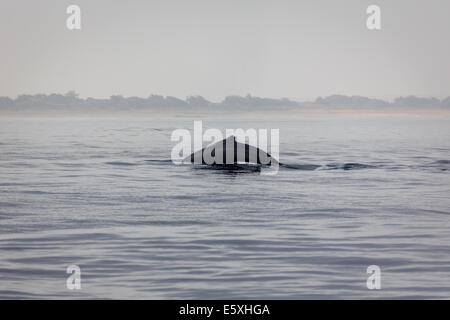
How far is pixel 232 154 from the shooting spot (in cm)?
2711

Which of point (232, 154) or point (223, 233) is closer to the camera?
point (223, 233)

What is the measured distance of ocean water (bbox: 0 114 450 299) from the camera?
1068 cm

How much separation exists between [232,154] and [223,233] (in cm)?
1269

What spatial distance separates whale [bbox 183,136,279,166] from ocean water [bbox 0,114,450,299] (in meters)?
1.40

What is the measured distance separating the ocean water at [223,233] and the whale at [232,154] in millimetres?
1398

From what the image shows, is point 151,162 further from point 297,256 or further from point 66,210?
point 297,256

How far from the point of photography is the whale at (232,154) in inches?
1066

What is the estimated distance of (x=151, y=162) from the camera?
30.4m

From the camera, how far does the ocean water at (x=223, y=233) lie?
1068 cm

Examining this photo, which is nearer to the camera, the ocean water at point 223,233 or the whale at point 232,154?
the ocean water at point 223,233

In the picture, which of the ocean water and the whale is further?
the whale

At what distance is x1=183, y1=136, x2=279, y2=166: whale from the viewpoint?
27.1 metres

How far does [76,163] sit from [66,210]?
12.9 m
